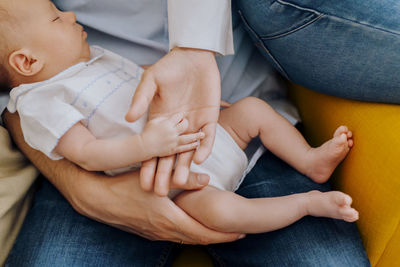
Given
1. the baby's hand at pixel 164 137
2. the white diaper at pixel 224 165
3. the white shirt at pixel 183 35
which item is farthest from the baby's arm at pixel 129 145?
the white shirt at pixel 183 35

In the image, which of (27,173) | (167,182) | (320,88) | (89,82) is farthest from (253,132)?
(27,173)

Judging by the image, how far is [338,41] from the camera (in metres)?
0.69

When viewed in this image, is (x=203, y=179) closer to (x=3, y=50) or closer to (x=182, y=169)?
(x=182, y=169)

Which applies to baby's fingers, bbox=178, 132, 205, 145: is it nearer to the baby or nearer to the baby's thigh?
the baby

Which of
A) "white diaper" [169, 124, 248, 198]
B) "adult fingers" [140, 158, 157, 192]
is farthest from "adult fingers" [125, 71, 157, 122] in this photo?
"white diaper" [169, 124, 248, 198]

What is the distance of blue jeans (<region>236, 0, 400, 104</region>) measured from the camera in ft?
2.09

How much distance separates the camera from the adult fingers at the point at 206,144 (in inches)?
27.0

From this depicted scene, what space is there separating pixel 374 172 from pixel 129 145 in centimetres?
47

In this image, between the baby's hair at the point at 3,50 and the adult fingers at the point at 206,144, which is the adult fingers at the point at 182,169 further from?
the baby's hair at the point at 3,50

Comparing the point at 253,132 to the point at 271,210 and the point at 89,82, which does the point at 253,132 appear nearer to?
the point at 271,210

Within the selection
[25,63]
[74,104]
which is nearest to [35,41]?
[25,63]

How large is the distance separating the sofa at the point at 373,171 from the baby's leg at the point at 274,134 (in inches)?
2.2

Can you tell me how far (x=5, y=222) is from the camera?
81 cm

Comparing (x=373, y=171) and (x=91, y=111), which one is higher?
(x=373, y=171)
